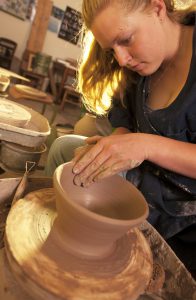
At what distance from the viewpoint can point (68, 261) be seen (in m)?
0.83

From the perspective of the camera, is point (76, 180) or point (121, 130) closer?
point (76, 180)

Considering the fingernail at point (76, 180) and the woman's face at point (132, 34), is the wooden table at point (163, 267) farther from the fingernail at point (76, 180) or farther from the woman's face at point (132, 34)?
the woman's face at point (132, 34)

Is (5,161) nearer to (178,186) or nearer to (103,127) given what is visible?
(103,127)

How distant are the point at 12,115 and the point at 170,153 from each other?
946 millimetres

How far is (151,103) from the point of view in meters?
1.35

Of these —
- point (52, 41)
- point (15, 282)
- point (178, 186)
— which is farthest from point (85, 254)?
point (52, 41)

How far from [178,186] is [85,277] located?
0.61m

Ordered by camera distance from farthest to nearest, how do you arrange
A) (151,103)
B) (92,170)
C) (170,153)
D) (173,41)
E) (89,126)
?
(89,126) → (151,103) → (173,41) → (170,153) → (92,170)

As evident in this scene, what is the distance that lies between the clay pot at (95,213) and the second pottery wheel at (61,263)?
0.01 meters

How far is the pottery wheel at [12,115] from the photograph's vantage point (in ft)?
5.16

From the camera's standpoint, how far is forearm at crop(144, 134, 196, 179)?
1.03m

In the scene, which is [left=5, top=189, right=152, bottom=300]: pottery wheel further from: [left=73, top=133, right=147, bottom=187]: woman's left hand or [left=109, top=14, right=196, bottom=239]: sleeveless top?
[left=109, top=14, right=196, bottom=239]: sleeveless top

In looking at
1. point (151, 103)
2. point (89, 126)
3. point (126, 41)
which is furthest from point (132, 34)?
point (89, 126)

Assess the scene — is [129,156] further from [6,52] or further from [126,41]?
[6,52]
